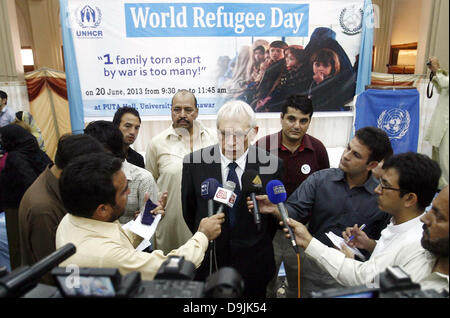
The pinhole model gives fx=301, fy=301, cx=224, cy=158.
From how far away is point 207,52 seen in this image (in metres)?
4.25

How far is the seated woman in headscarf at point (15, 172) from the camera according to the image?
2283 mm

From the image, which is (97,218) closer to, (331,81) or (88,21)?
(88,21)

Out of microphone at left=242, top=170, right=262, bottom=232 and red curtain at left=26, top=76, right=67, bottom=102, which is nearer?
microphone at left=242, top=170, right=262, bottom=232

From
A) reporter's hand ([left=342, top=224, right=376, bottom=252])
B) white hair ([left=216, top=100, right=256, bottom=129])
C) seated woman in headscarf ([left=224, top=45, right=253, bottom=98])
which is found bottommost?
reporter's hand ([left=342, top=224, right=376, bottom=252])

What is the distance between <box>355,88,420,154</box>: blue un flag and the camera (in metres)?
4.31

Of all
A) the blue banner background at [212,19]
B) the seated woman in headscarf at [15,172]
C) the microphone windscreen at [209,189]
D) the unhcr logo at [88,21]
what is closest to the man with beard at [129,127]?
the seated woman in headscarf at [15,172]

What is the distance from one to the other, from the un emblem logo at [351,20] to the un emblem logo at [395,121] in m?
1.26

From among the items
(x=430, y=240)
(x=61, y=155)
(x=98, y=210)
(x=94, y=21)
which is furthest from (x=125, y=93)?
(x=430, y=240)

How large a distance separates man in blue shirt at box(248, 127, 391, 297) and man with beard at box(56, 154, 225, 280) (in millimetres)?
732

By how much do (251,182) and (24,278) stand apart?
1.04m

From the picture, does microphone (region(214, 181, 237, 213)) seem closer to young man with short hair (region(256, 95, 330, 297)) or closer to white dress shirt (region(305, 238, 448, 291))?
white dress shirt (region(305, 238, 448, 291))

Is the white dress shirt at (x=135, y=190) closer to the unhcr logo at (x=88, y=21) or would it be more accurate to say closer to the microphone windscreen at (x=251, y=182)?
the microphone windscreen at (x=251, y=182)

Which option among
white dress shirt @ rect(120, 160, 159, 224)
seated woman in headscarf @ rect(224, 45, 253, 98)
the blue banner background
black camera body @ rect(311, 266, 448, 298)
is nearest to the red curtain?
the blue banner background

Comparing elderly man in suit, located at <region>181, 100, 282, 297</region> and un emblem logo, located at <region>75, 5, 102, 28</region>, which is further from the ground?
un emblem logo, located at <region>75, 5, 102, 28</region>
